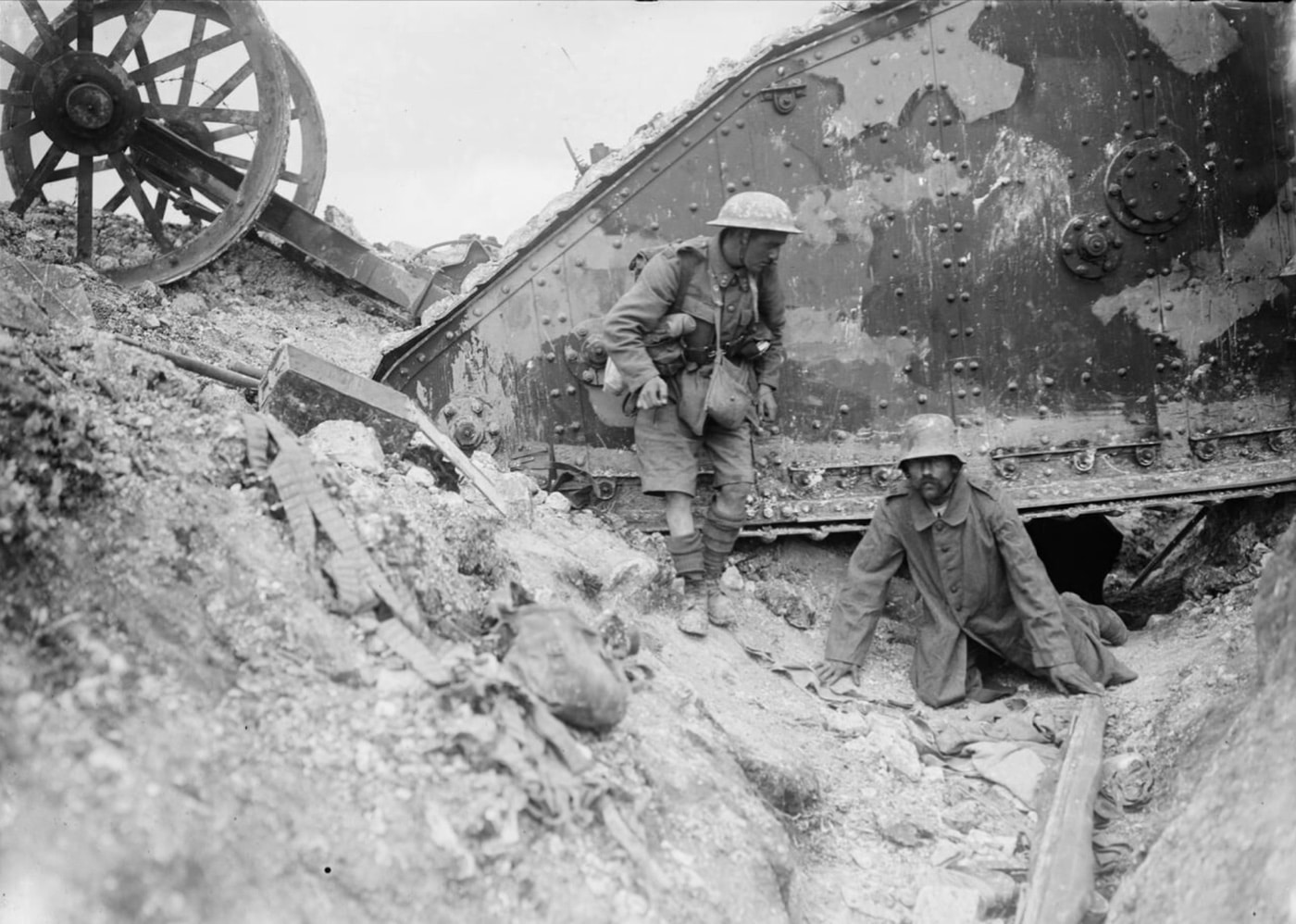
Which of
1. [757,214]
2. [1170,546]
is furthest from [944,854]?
[1170,546]

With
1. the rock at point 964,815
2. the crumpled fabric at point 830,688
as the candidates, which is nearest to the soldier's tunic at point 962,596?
the crumpled fabric at point 830,688

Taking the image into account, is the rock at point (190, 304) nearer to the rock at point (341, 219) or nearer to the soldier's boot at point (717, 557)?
the rock at point (341, 219)

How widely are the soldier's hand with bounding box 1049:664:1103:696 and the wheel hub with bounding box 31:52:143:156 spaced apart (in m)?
5.70

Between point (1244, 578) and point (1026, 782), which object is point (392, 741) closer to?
point (1026, 782)

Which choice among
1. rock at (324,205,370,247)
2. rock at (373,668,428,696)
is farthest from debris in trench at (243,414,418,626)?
rock at (324,205,370,247)

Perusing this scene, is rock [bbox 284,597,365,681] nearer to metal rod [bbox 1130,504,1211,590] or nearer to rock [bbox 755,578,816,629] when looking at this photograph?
rock [bbox 755,578,816,629]

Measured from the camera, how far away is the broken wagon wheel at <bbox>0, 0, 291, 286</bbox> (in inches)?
252

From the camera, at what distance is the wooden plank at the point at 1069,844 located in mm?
3113

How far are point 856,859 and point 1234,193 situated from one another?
153 inches

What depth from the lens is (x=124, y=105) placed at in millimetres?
6551

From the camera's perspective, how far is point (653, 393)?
4.91 metres

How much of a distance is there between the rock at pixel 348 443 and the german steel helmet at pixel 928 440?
2.12 metres

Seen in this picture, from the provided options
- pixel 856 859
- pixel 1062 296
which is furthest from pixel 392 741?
pixel 1062 296

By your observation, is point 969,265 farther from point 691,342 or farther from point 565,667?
point 565,667
